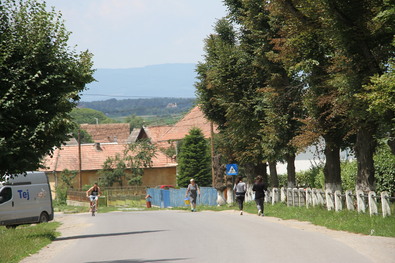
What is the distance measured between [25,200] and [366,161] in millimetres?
14208

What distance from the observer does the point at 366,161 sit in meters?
23.7

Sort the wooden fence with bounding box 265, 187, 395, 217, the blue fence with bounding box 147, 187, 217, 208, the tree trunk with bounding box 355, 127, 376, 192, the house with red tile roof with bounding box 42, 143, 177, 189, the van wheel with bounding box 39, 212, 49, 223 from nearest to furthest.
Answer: the wooden fence with bounding box 265, 187, 395, 217 < the tree trunk with bounding box 355, 127, 376, 192 < the van wheel with bounding box 39, 212, 49, 223 < the blue fence with bounding box 147, 187, 217, 208 < the house with red tile roof with bounding box 42, 143, 177, 189

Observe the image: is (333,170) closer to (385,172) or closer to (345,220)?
(385,172)

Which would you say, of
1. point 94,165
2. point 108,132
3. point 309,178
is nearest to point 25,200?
point 309,178

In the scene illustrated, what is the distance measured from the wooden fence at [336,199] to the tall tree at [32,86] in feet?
31.5

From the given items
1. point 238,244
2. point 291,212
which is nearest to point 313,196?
point 291,212

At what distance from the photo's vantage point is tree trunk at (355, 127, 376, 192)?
23719 mm

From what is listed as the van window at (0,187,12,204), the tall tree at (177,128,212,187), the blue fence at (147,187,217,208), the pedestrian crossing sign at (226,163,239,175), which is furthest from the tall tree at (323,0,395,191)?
the tall tree at (177,128,212,187)

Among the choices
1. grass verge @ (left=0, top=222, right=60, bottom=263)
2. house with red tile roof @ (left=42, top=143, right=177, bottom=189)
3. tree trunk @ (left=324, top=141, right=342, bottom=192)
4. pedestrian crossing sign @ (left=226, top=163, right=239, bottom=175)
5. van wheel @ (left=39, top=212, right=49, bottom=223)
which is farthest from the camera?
house with red tile roof @ (left=42, top=143, right=177, bottom=189)

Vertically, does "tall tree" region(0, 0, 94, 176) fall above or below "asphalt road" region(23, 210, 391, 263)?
above

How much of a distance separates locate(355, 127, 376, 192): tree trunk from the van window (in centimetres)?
1405

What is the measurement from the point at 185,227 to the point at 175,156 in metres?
60.4

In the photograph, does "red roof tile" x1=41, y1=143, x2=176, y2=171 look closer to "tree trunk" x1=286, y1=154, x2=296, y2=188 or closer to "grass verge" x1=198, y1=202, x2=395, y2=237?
"tree trunk" x1=286, y1=154, x2=296, y2=188

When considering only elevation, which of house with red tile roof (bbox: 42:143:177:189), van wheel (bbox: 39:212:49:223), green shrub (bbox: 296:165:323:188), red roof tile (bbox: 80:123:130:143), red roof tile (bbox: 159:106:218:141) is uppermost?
red roof tile (bbox: 80:123:130:143)
